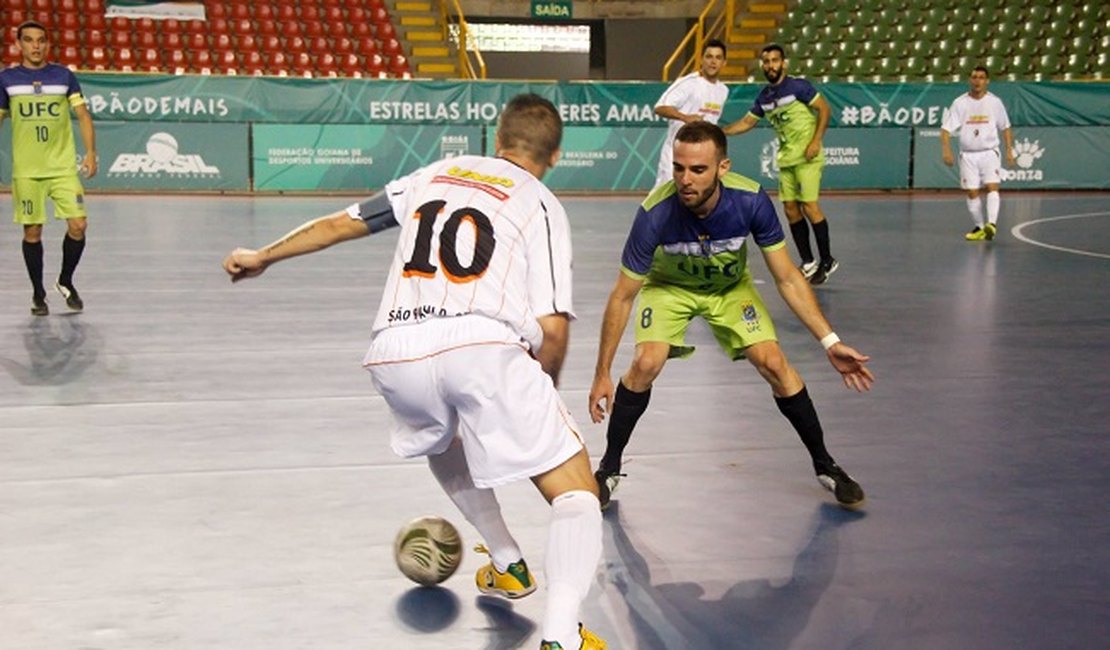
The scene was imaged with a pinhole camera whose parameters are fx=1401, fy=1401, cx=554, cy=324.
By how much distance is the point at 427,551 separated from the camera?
4645 millimetres

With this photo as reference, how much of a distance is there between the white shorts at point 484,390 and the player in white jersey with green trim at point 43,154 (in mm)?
6794

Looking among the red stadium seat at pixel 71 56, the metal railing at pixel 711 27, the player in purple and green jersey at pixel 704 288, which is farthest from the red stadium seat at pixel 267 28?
the player in purple and green jersey at pixel 704 288

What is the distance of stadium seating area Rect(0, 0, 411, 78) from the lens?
2644cm

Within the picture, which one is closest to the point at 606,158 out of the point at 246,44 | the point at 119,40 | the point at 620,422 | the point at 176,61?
the point at 246,44

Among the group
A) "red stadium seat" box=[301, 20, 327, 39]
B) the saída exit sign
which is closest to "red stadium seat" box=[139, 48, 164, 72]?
"red stadium seat" box=[301, 20, 327, 39]

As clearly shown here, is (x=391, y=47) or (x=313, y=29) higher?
(x=313, y=29)

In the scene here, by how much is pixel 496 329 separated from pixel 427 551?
3.34ft

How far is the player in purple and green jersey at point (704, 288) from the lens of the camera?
17.8 feet

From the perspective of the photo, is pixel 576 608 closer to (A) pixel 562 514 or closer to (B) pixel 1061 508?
(A) pixel 562 514

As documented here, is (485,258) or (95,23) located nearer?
(485,258)

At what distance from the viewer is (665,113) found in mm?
12430

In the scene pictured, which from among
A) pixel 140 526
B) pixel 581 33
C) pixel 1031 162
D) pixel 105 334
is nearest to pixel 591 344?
pixel 105 334

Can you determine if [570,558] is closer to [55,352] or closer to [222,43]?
[55,352]

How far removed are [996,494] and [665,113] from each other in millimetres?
7202
